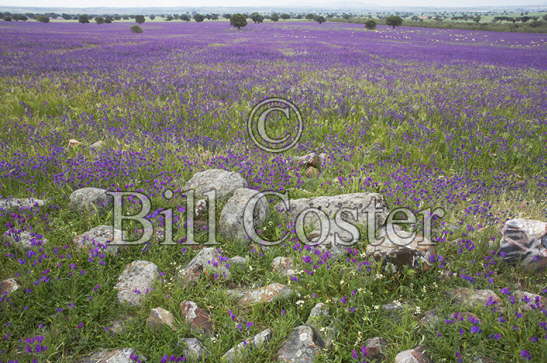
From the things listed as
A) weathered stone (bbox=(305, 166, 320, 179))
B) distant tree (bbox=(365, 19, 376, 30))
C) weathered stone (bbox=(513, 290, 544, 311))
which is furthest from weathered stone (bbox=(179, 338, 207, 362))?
distant tree (bbox=(365, 19, 376, 30))

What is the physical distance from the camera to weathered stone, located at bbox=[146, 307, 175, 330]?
2486mm

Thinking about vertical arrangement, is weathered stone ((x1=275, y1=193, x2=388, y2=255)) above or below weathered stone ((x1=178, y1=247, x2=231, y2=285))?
above

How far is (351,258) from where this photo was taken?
3.16m

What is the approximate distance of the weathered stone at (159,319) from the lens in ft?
8.16

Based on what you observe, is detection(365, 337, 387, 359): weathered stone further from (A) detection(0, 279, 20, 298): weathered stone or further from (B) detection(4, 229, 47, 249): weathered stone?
(B) detection(4, 229, 47, 249): weathered stone

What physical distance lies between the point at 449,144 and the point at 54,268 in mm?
6192

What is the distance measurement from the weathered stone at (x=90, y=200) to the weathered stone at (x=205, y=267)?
55.7 inches

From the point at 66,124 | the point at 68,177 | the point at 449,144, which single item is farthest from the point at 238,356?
the point at 66,124

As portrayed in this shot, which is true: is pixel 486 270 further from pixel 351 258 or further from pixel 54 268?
pixel 54 268

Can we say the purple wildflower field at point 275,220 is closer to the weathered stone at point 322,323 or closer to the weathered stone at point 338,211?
the weathered stone at point 322,323

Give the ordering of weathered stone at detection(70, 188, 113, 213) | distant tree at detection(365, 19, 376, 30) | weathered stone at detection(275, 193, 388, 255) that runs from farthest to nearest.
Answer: distant tree at detection(365, 19, 376, 30) < weathered stone at detection(70, 188, 113, 213) < weathered stone at detection(275, 193, 388, 255)

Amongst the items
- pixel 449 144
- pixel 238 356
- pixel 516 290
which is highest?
pixel 449 144

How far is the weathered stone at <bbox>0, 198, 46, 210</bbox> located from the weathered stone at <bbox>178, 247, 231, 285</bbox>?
1.90 meters

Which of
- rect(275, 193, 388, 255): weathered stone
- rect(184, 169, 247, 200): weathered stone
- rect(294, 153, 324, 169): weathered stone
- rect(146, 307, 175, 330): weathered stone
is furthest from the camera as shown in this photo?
rect(294, 153, 324, 169): weathered stone
